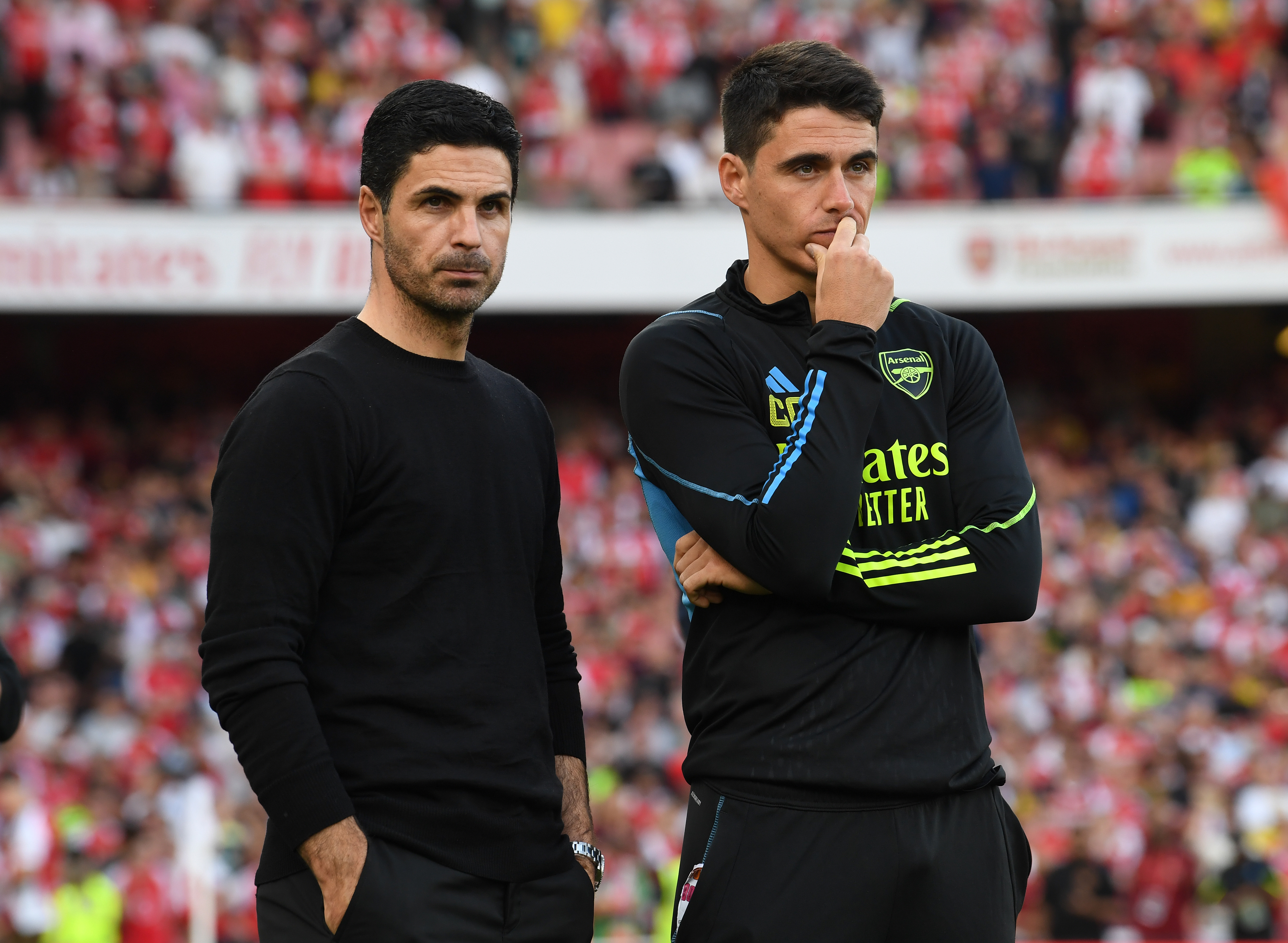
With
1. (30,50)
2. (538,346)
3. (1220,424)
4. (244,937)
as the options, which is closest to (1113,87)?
(1220,424)

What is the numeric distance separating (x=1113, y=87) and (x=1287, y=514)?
4515 mm

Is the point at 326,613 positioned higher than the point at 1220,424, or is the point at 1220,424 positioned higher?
the point at 326,613

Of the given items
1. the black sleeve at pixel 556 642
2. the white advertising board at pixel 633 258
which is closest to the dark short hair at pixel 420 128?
the black sleeve at pixel 556 642

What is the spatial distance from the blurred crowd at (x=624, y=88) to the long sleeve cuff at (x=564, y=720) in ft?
38.7

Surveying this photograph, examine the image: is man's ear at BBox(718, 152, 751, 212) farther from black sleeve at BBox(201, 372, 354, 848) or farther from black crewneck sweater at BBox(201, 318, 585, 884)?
black sleeve at BBox(201, 372, 354, 848)

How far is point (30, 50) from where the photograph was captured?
14.1 meters

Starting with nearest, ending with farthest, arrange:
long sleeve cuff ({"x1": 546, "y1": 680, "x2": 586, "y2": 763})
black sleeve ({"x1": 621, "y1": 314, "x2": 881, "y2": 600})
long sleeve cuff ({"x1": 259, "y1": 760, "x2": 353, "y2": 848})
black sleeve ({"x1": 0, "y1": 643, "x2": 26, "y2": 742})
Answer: long sleeve cuff ({"x1": 259, "y1": 760, "x2": 353, "y2": 848}) → black sleeve ({"x1": 621, "y1": 314, "x2": 881, "y2": 600}) → long sleeve cuff ({"x1": 546, "y1": 680, "x2": 586, "y2": 763}) → black sleeve ({"x1": 0, "y1": 643, "x2": 26, "y2": 742})

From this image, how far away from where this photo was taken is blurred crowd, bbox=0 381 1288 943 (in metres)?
9.16

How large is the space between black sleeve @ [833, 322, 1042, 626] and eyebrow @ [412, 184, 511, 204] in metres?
0.83

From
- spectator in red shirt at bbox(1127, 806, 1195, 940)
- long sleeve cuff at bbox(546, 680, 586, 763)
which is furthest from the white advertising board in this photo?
long sleeve cuff at bbox(546, 680, 586, 763)

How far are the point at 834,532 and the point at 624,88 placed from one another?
539 inches

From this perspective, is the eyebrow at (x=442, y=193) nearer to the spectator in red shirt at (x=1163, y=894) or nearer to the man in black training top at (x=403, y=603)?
the man in black training top at (x=403, y=603)

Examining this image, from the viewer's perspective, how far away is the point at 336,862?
233 cm

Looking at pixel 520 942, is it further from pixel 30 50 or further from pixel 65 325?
pixel 65 325
